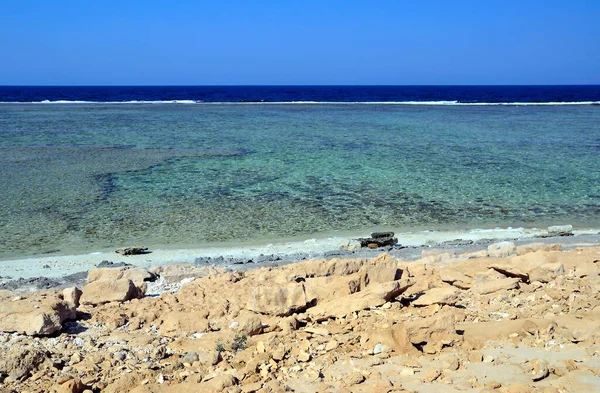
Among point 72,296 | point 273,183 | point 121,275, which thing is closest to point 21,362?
point 72,296

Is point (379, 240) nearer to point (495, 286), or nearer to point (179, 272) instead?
point (179, 272)

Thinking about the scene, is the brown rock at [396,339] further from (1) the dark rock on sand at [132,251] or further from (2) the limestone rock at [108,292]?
(1) the dark rock on sand at [132,251]

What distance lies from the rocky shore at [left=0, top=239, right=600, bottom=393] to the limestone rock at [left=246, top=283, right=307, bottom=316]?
1cm

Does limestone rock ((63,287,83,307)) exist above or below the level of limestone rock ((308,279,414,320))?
below

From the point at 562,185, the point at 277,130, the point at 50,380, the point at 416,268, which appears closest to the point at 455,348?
the point at 416,268

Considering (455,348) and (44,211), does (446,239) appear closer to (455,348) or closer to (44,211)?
(455,348)

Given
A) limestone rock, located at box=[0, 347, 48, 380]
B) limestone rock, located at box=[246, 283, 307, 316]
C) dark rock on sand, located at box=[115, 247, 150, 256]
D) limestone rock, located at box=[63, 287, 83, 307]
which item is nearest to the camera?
limestone rock, located at box=[0, 347, 48, 380]

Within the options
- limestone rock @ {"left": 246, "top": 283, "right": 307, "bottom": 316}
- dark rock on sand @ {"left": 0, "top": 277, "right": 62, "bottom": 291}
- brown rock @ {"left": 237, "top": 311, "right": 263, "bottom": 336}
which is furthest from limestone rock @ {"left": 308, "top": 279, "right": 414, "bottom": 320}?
dark rock on sand @ {"left": 0, "top": 277, "right": 62, "bottom": 291}

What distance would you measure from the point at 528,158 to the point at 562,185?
18.4 ft

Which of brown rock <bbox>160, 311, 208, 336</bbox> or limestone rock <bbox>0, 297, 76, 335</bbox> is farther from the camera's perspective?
brown rock <bbox>160, 311, 208, 336</bbox>

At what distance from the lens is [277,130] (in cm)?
3375

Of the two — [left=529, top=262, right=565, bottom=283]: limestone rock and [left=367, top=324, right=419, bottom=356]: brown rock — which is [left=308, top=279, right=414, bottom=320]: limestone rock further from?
[left=529, top=262, right=565, bottom=283]: limestone rock

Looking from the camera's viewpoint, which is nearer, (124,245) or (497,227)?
(124,245)

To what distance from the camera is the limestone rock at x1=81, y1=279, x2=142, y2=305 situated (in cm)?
679
